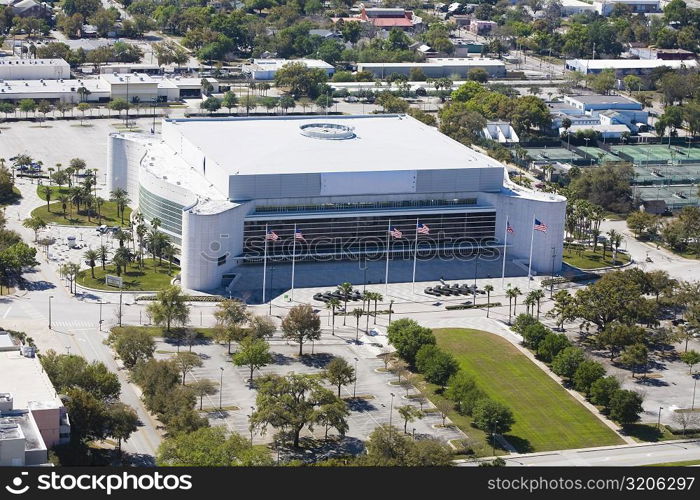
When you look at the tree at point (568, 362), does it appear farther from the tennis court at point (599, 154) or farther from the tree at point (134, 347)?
the tennis court at point (599, 154)

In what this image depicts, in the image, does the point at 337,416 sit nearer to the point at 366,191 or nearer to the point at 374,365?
the point at 374,365

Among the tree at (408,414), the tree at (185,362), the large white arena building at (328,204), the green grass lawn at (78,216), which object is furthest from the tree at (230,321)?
the green grass lawn at (78,216)

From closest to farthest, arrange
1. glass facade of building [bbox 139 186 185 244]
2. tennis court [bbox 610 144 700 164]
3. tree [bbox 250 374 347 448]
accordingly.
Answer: tree [bbox 250 374 347 448] → glass facade of building [bbox 139 186 185 244] → tennis court [bbox 610 144 700 164]

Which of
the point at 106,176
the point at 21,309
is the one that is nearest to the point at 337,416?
the point at 21,309

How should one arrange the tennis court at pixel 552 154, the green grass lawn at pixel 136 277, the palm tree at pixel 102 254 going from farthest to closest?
the tennis court at pixel 552 154 < the palm tree at pixel 102 254 < the green grass lawn at pixel 136 277

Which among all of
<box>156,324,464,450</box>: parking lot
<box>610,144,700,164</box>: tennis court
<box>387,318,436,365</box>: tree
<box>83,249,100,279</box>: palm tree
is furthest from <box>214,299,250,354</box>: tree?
<box>610,144,700,164</box>: tennis court

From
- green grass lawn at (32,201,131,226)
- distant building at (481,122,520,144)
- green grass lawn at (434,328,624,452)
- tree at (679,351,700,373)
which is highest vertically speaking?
distant building at (481,122,520,144)

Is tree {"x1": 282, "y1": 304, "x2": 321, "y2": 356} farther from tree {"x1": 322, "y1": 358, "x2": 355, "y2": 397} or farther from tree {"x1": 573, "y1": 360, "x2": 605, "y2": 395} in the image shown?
tree {"x1": 573, "y1": 360, "x2": 605, "y2": 395}
